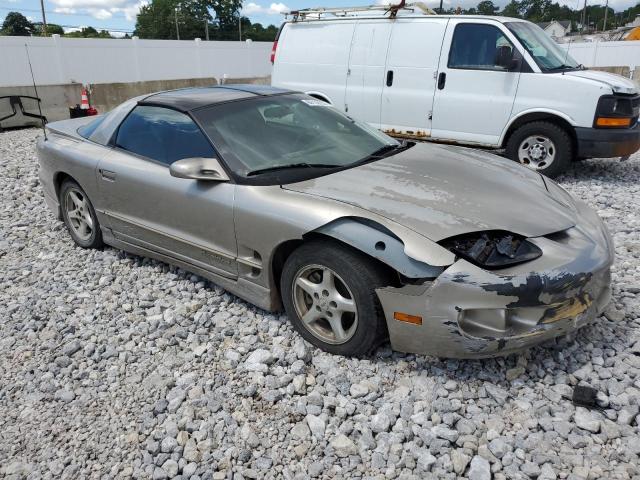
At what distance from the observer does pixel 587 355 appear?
107 inches

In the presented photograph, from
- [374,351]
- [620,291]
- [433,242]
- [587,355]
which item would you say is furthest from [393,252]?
[620,291]

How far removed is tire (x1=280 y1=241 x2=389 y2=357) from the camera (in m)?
2.57

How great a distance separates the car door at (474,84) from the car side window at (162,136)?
4131mm

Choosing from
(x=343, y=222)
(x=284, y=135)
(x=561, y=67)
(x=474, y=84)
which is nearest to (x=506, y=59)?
(x=474, y=84)

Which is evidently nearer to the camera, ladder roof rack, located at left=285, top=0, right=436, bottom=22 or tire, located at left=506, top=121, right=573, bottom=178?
tire, located at left=506, top=121, right=573, bottom=178

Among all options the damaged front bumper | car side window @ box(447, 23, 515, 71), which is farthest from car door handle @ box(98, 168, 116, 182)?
car side window @ box(447, 23, 515, 71)

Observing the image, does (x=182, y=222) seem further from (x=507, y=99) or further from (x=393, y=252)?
(x=507, y=99)

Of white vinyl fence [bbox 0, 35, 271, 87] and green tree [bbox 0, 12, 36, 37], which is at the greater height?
green tree [bbox 0, 12, 36, 37]

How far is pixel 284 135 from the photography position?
3.42m

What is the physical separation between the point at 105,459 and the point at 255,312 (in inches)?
50.8

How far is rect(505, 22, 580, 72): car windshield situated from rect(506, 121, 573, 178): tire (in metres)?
0.72

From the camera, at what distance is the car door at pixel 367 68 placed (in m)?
6.96

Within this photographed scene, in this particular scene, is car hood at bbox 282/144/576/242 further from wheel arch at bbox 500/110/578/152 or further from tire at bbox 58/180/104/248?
wheel arch at bbox 500/110/578/152

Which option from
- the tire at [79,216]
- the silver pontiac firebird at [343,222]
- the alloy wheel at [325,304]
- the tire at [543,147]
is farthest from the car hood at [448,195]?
the tire at [543,147]
